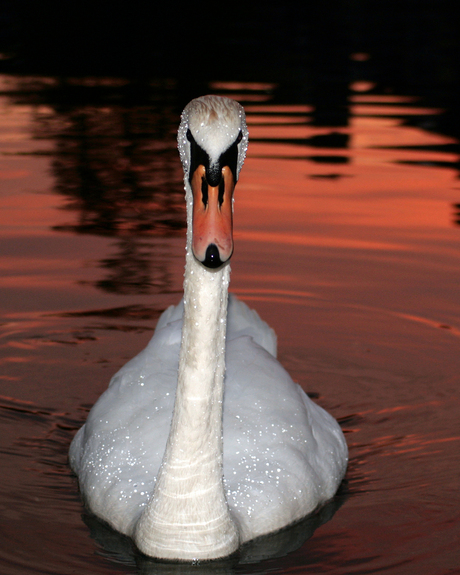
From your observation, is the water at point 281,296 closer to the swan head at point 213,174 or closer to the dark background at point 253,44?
the swan head at point 213,174

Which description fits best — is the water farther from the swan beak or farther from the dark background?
the dark background

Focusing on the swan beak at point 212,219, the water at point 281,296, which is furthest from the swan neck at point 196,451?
the swan beak at point 212,219

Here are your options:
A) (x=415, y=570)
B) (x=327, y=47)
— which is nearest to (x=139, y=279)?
(x=415, y=570)

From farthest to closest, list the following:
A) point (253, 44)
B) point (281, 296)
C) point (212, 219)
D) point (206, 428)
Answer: point (253, 44) < point (281, 296) < point (206, 428) < point (212, 219)

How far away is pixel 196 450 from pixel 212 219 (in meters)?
1.35

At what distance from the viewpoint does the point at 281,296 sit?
10.2 metres

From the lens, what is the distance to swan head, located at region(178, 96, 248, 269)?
467cm

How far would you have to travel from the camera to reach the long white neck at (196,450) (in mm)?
5281

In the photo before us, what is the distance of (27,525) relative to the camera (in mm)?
6246

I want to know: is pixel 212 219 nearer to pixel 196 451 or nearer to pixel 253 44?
pixel 196 451

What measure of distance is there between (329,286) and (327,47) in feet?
57.8

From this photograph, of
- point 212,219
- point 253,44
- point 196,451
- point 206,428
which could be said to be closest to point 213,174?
point 212,219

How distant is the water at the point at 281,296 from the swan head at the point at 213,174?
6.16ft

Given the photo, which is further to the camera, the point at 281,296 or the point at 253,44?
the point at 253,44
